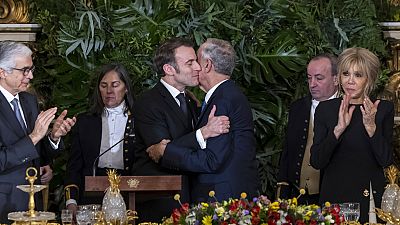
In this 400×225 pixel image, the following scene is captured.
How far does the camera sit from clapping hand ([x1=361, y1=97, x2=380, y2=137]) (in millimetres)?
5699

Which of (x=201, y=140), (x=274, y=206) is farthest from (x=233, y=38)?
(x=274, y=206)

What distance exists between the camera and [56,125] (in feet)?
19.5

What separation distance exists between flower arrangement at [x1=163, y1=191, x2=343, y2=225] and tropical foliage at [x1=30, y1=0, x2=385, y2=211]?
10.0 ft

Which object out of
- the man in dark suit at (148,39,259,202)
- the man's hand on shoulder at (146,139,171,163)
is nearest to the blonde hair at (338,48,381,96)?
the man in dark suit at (148,39,259,202)

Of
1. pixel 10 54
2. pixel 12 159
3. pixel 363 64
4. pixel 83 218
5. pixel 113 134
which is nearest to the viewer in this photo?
pixel 83 218

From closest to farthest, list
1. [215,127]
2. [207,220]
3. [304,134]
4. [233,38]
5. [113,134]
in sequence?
[207,220] < [215,127] < [304,134] < [113,134] < [233,38]

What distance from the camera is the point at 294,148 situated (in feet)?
21.7

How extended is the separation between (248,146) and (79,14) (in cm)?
218

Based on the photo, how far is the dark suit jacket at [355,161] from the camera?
19.0 ft

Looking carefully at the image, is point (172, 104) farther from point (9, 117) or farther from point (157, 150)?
point (9, 117)

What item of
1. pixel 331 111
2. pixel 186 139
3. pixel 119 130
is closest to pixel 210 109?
pixel 186 139

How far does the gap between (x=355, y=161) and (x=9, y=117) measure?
69.2 inches

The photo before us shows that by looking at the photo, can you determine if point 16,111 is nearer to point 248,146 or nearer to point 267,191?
point 248,146

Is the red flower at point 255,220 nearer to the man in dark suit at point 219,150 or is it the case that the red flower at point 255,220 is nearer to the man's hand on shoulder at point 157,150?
the man in dark suit at point 219,150
